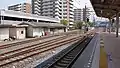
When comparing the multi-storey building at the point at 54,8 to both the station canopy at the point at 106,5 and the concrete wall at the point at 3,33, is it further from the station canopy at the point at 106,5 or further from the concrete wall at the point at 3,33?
the concrete wall at the point at 3,33

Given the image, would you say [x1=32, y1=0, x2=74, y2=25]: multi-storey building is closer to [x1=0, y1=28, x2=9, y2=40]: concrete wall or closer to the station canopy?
the station canopy

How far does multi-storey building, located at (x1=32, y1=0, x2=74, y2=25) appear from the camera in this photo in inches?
4328

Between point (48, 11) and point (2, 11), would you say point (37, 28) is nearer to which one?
point (2, 11)

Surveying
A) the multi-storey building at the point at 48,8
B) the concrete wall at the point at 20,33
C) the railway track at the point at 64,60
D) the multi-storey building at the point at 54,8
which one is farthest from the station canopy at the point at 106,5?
the multi-storey building at the point at 54,8

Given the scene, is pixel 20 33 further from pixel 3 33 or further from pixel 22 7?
pixel 22 7

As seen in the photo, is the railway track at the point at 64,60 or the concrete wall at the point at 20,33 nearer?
the railway track at the point at 64,60

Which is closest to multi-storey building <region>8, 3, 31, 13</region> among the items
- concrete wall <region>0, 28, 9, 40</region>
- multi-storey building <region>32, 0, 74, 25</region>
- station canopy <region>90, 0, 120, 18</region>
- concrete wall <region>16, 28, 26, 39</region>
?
multi-storey building <region>32, 0, 74, 25</region>

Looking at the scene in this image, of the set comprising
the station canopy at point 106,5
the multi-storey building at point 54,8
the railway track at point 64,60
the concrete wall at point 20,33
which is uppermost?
the multi-storey building at point 54,8

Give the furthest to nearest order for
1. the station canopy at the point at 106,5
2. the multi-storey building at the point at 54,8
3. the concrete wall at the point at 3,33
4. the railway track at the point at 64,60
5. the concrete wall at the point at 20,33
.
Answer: the multi-storey building at the point at 54,8, the concrete wall at the point at 20,33, the concrete wall at the point at 3,33, the station canopy at the point at 106,5, the railway track at the point at 64,60

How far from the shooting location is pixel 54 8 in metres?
109

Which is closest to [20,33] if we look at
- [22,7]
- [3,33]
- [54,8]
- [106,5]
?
[3,33]

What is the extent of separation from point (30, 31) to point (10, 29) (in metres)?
6.12

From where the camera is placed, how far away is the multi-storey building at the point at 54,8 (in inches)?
4328

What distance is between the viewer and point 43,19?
79812mm
